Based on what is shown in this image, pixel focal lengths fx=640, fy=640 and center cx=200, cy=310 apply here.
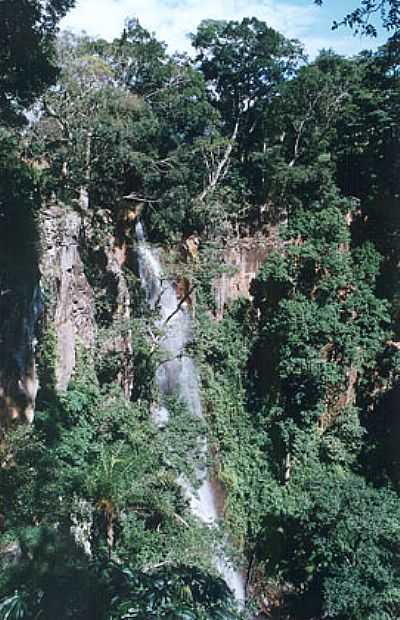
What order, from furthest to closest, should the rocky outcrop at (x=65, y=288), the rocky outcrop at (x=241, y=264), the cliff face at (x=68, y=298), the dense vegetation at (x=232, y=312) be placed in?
1. the rocky outcrop at (x=241, y=264)
2. the rocky outcrop at (x=65, y=288)
3. the dense vegetation at (x=232, y=312)
4. the cliff face at (x=68, y=298)

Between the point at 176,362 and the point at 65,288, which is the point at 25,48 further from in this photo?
the point at 176,362

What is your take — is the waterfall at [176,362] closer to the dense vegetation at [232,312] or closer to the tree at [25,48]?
the dense vegetation at [232,312]

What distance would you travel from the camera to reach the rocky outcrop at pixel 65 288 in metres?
10.5

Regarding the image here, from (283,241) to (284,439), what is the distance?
185 inches

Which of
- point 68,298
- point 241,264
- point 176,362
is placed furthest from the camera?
point 241,264

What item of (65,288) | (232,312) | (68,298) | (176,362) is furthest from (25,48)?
(232,312)

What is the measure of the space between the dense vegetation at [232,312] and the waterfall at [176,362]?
284mm

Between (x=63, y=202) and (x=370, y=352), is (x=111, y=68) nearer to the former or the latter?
(x=63, y=202)

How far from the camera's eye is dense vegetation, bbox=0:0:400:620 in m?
9.35

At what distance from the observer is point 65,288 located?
1114 centimetres

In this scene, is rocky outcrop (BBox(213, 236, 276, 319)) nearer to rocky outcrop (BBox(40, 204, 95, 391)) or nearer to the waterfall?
the waterfall

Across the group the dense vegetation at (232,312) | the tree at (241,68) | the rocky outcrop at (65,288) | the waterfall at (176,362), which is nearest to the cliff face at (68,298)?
the rocky outcrop at (65,288)

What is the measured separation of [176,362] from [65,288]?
3568 millimetres

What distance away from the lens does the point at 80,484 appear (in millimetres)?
9492
